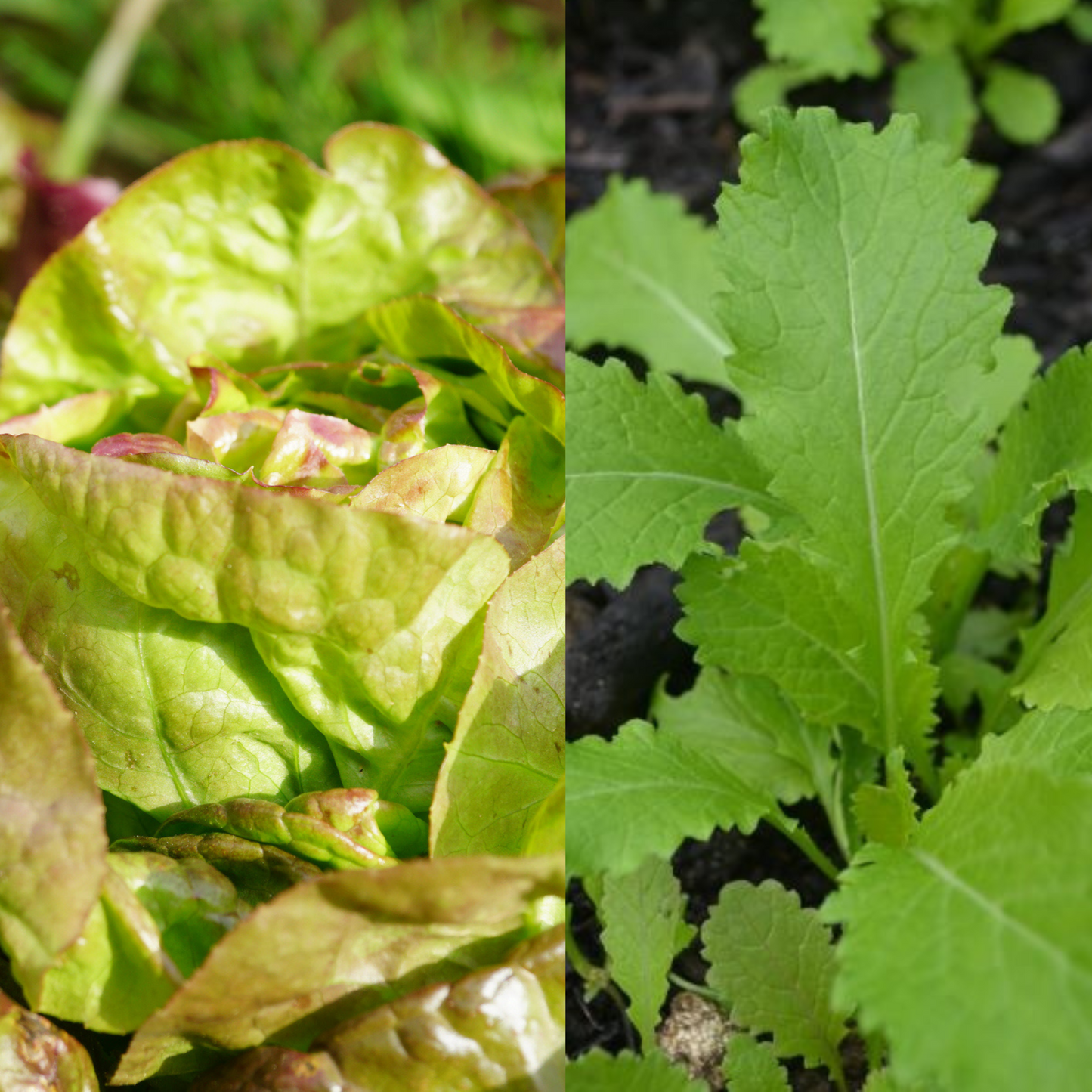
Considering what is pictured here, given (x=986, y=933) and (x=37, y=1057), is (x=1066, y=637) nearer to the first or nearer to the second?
(x=986, y=933)

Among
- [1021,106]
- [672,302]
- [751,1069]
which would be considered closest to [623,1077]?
[751,1069]

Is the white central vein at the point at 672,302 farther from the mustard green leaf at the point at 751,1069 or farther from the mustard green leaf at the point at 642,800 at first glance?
the mustard green leaf at the point at 751,1069

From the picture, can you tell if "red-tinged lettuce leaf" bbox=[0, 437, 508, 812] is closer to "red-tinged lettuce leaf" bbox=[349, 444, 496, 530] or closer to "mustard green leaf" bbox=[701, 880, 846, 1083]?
"red-tinged lettuce leaf" bbox=[349, 444, 496, 530]

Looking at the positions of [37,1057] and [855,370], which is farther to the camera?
[855,370]

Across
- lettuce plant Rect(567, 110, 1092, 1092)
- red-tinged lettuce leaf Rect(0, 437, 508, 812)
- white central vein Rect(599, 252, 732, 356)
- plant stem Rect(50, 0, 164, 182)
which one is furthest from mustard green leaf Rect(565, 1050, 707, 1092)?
plant stem Rect(50, 0, 164, 182)

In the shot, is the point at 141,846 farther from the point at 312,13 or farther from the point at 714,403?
the point at 312,13

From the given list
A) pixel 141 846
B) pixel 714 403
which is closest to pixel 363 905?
pixel 141 846
